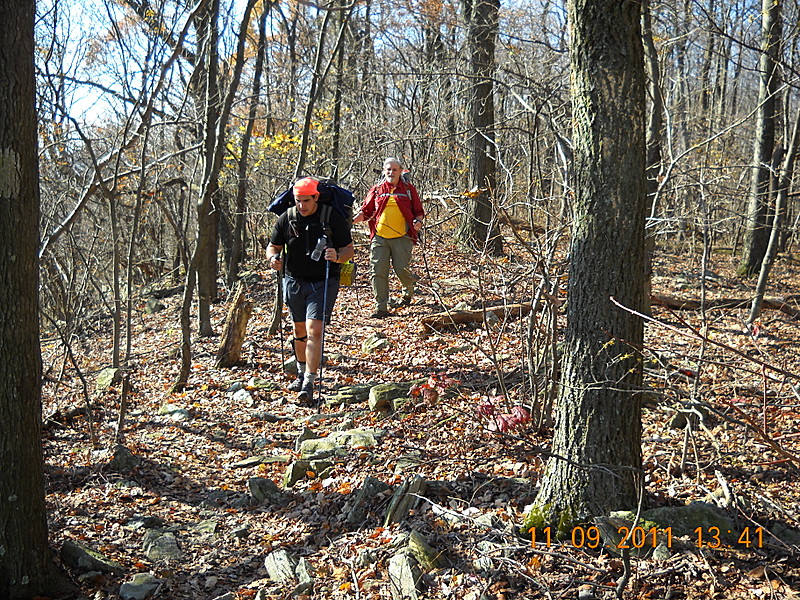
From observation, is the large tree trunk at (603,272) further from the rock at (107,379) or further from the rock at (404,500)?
the rock at (107,379)

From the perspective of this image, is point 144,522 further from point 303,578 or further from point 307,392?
point 307,392

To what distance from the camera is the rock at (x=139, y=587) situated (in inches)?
144

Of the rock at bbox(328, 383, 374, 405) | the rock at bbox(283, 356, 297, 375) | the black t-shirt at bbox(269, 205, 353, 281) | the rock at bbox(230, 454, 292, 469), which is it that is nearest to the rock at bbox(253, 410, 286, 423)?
the rock at bbox(328, 383, 374, 405)

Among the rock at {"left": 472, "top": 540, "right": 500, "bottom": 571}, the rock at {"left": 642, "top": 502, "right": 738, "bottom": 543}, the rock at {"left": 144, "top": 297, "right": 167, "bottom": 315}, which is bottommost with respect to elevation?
the rock at {"left": 472, "top": 540, "right": 500, "bottom": 571}

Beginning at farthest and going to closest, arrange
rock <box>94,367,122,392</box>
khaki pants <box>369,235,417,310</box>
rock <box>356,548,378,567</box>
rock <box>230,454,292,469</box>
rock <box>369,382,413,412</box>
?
1. khaki pants <box>369,235,417,310</box>
2. rock <box>94,367,122,392</box>
3. rock <box>369,382,413,412</box>
4. rock <box>230,454,292,469</box>
5. rock <box>356,548,378,567</box>

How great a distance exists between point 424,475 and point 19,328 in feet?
8.76

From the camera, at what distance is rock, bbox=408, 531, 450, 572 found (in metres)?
3.51

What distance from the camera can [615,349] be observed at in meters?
3.31

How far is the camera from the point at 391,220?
28.9ft

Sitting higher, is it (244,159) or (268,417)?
(244,159)

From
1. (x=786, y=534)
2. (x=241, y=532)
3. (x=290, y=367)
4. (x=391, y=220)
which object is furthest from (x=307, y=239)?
(x=786, y=534)

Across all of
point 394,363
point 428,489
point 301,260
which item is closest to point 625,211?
point 428,489

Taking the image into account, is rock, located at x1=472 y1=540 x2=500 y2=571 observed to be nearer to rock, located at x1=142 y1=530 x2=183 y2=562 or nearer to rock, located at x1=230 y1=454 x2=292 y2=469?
rock, located at x1=142 y1=530 x2=183 y2=562

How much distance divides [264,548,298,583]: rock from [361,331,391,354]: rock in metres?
3.95
